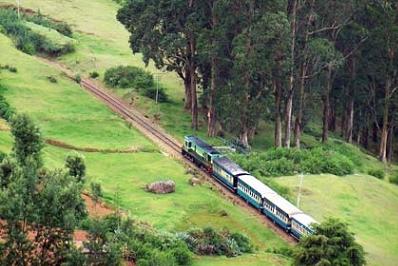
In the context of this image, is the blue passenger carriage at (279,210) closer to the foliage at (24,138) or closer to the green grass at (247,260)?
the green grass at (247,260)

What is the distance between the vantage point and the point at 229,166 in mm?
66750

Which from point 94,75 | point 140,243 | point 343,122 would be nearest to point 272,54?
point 343,122

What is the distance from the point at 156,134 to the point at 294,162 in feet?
54.4

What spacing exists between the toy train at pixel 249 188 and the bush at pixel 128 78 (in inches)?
951

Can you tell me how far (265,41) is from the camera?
74.2 meters

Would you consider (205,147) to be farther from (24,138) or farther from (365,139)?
(365,139)

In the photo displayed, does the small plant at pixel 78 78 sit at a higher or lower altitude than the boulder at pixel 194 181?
higher

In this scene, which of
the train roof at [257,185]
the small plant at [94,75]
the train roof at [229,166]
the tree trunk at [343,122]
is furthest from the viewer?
the tree trunk at [343,122]

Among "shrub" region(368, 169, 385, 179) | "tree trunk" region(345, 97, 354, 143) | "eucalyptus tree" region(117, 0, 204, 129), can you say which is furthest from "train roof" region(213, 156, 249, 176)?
"tree trunk" region(345, 97, 354, 143)

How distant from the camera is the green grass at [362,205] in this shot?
191ft

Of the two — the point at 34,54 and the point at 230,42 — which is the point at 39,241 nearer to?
the point at 230,42

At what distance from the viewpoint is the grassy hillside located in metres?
57.4

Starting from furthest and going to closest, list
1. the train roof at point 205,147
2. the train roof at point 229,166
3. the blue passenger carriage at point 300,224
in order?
the train roof at point 205,147 → the train roof at point 229,166 → the blue passenger carriage at point 300,224

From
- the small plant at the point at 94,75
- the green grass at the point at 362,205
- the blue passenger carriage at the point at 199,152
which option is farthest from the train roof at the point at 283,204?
the small plant at the point at 94,75
